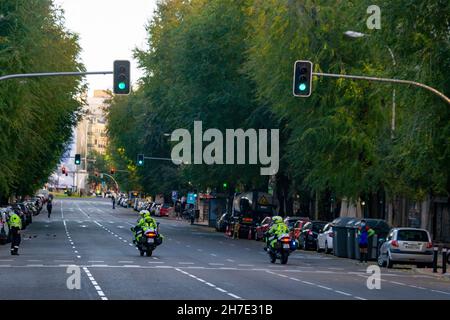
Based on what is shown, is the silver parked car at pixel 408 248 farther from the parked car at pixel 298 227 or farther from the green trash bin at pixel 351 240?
the parked car at pixel 298 227

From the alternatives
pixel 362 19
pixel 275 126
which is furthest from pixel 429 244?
pixel 275 126

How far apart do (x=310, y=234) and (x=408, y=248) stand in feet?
50.1

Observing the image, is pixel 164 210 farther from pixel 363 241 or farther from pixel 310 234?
pixel 363 241

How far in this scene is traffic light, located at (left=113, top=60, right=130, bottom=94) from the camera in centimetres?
3569

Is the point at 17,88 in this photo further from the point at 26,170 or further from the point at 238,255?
the point at 26,170

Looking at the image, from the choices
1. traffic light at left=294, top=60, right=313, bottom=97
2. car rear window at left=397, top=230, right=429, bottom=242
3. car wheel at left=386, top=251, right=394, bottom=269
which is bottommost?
car wheel at left=386, top=251, right=394, bottom=269

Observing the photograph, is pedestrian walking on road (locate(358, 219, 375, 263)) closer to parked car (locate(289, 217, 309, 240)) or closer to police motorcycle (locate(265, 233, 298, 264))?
police motorcycle (locate(265, 233, 298, 264))

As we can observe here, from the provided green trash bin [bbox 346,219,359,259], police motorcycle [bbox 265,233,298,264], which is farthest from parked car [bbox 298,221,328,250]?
police motorcycle [bbox 265,233,298,264]

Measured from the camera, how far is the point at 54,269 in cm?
3484

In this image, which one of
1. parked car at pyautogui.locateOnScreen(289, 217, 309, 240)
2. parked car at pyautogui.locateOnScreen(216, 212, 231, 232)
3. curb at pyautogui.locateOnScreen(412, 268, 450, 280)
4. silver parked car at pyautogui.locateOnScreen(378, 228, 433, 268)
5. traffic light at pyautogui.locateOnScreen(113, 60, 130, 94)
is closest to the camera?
traffic light at pyautogui.locateOnScreen(113, 60, 130, 94)

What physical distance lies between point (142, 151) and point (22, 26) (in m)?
54.4

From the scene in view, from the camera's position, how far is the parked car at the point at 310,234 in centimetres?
5803

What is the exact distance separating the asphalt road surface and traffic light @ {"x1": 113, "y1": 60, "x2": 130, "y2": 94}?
531 centimetres

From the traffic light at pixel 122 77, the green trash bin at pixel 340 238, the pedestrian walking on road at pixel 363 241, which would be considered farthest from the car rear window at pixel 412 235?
the traffic light at pixel 122 77
